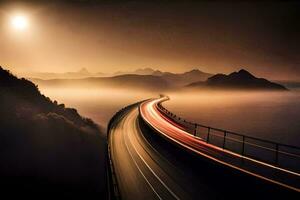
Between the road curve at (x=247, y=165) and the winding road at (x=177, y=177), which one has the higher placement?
the road curve at (x=247, y=165)

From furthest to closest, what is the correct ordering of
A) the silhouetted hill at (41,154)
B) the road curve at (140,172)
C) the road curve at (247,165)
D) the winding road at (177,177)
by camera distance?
the silhouetted hill at (41,154) < the road curve at (140,172) < the road curve at (247,165) < the winding road at (177,177)

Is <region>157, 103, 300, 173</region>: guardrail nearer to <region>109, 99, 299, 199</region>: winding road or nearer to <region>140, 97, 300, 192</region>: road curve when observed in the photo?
<region>140, 97, 300, 192</region>: road curve

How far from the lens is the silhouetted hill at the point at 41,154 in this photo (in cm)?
4275

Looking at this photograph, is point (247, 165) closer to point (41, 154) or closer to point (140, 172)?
point (140, 172)

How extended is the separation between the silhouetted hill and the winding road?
13.2m

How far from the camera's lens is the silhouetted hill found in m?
42.8

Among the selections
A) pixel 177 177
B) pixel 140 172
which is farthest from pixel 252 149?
pixel 177 177

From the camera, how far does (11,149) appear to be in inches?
1918

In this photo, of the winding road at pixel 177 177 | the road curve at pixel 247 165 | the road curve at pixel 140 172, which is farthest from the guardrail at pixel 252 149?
the road curve at pixel 140 172

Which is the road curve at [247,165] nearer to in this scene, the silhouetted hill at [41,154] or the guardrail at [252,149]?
the guardrail at [252,149]

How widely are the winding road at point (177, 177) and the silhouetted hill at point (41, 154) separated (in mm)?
13216

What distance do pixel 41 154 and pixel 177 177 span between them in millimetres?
33944

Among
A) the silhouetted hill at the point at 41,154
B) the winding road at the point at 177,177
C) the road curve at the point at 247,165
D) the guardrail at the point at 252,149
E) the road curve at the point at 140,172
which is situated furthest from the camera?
the silhouetted hill at the point at 41,154

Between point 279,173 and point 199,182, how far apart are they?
5742mm
